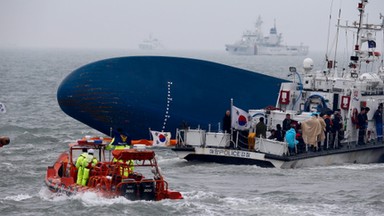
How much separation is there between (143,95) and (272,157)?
6.51m

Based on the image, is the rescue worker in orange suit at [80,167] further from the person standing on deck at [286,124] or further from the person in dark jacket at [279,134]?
the person standing on deck at [286,124]

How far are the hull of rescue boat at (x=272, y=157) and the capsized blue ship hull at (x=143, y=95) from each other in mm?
3853

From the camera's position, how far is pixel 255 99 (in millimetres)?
33719

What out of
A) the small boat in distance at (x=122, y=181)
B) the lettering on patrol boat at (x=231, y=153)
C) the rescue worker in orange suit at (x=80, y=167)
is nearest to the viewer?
the small boat in distance at (x=122, y=181)

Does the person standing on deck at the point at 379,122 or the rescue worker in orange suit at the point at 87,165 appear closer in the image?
the rescue worker in orange suit at the point at 87,165

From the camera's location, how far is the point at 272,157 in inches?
1065

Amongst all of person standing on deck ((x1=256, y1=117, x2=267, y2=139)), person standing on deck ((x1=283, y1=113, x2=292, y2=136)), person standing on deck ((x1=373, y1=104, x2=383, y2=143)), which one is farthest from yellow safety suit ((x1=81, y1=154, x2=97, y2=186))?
person standing on deck ((x1=373, y1=104, x2=383, y2=143))

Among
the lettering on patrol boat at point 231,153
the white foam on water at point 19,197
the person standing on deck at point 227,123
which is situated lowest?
the white foam on water at point 19,197

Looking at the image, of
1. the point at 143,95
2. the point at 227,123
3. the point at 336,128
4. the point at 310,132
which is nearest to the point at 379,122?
the point at 336,128

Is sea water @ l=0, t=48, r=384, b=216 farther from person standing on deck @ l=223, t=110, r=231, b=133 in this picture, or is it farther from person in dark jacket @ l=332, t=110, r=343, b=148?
person standing on deck @ l=223, t=110, r=231, b=133

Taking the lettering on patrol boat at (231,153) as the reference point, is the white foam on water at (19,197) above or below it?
below

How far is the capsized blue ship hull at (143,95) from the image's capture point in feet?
105

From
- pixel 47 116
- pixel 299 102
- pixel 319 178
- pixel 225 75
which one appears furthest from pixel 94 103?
pixel 47 116

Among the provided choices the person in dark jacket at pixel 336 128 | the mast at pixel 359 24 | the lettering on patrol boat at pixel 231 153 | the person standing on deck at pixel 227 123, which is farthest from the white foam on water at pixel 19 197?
the mast at pixel 359 24
